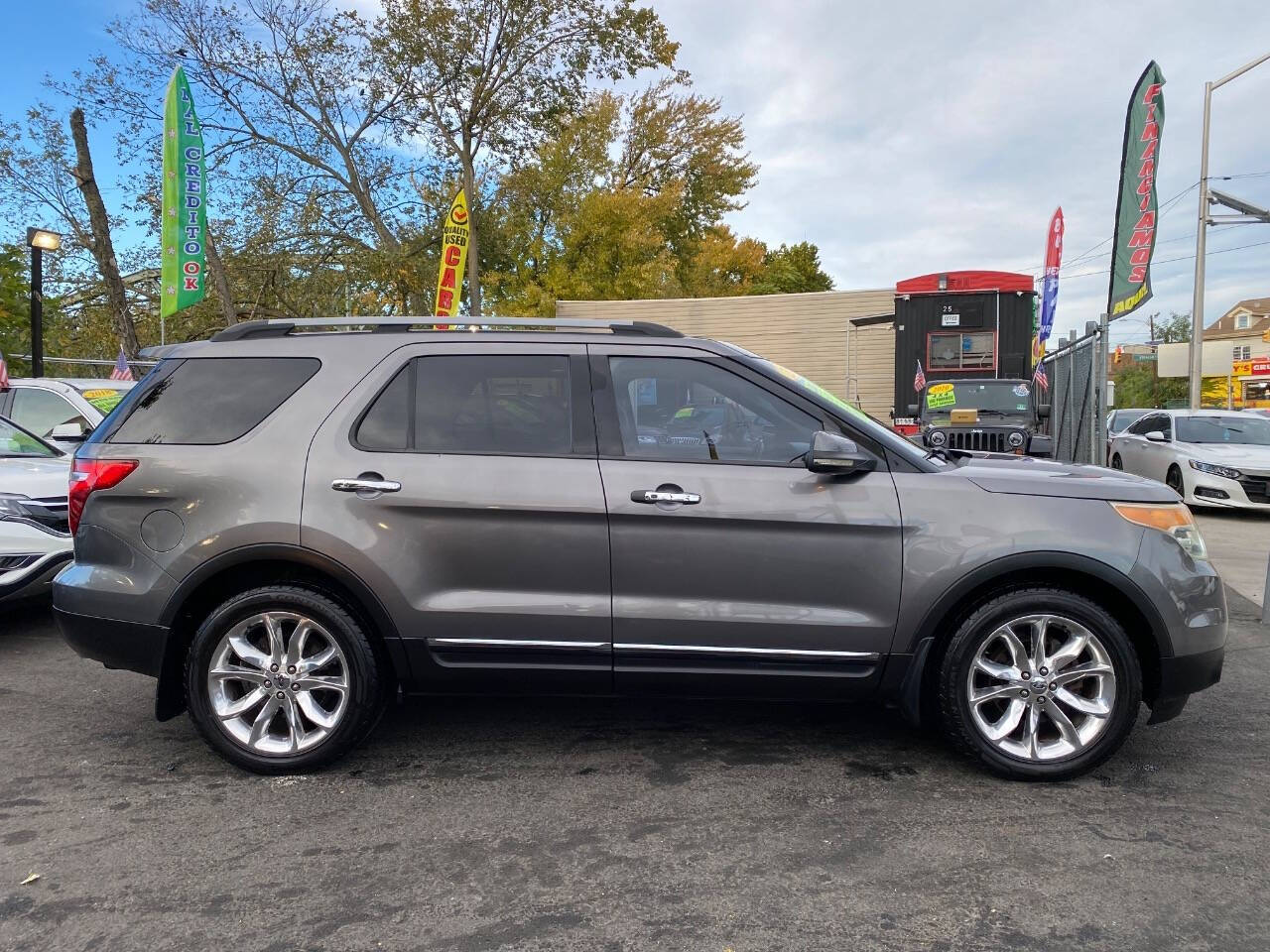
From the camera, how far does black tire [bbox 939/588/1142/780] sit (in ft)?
11.0

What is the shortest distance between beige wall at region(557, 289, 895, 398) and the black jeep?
15.2 ft

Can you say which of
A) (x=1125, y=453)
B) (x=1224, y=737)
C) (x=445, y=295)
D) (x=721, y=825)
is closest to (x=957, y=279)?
(x=1125, y=453)

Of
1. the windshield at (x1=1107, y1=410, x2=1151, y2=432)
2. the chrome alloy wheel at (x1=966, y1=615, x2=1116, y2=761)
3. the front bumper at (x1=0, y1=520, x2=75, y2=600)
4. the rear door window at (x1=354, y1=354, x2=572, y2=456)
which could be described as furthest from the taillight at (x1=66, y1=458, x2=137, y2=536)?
the windshield at (x1=1107, y1=410, x2=1151, y2=432)

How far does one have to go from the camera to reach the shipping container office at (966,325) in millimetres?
13898

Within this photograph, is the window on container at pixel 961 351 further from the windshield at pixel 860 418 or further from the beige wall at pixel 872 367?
the windshield at pixel 860 418

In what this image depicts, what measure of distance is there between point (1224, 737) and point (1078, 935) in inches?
78.7

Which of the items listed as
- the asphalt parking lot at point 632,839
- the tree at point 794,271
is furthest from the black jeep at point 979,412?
the tree at point 794,271

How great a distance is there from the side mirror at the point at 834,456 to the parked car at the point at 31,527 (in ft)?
15.8

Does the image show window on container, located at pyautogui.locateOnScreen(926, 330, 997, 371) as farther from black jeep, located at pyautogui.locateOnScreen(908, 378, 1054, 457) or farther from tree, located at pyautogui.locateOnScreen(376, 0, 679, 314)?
tree, located at pyautogui.locateOnScreen(376, 0, 679, 314)

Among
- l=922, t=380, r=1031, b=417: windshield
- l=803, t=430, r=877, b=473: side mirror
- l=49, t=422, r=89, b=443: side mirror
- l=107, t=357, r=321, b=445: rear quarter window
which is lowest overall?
l=803, t=430, r=877, b=473: side mirror

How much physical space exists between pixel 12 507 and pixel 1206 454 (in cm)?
1301

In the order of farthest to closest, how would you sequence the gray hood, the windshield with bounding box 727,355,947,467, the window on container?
the window on container
the windshield with bounding box 727,355,947,467
the gray hood

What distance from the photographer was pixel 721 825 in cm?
310

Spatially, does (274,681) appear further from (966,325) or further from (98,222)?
(98,222)
